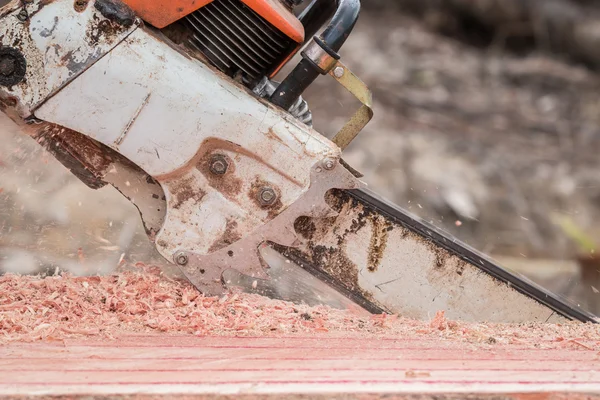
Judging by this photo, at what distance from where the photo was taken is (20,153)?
3861mm

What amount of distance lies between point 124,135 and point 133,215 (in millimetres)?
2074

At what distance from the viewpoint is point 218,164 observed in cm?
242

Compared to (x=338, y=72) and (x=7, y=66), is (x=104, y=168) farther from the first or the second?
(x=338, y=72)

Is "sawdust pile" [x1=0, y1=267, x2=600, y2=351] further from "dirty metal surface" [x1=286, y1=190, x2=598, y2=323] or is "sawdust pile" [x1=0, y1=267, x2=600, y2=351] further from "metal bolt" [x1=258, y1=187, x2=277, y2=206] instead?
"metal bolt" [x1=258, y1=187, x2=277, y2=206]

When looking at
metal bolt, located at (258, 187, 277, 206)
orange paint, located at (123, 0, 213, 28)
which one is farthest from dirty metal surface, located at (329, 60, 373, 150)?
orange paint, located at (123, 0, 213, 28)

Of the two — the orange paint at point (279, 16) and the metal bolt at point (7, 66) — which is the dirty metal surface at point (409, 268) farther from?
the metal bolt at point (7, 66)

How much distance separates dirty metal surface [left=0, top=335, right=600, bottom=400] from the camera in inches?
51.5

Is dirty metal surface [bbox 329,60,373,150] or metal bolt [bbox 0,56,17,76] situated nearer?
metal bolt [bbox 0,56,17,76]

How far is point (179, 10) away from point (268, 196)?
0.62 metres

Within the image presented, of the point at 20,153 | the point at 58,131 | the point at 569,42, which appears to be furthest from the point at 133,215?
the point at 569,42

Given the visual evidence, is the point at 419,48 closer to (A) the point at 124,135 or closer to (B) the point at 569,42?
(B) the point at 569,42

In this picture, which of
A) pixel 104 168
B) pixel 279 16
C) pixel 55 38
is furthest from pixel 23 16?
pixel 279 16

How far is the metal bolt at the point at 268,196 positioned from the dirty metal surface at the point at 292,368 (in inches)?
21.0

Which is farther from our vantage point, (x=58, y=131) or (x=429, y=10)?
(x=429, y=10)
